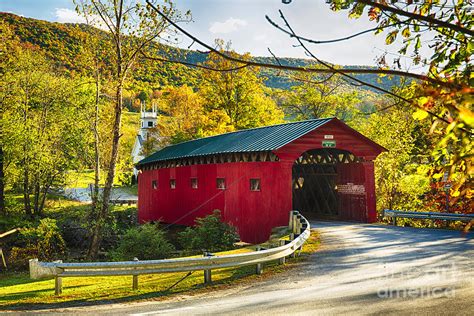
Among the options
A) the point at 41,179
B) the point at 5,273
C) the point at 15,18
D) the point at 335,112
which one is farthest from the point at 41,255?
the point at 15,18

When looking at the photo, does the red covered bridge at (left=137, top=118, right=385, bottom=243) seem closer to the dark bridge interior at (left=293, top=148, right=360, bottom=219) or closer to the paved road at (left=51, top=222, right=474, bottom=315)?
the dark bridge interior at (left=293, top=148, right=360, bottom=219)

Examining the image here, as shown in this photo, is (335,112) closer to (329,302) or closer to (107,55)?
(107,55)

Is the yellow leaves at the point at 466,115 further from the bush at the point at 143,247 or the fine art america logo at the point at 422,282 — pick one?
the bush at the point at 143,247

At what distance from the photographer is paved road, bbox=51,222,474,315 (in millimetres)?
6379

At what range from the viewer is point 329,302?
665 centimetres

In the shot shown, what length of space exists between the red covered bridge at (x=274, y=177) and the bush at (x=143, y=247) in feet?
12.7

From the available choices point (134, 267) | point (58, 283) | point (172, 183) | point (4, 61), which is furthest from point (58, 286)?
point (4, 61)

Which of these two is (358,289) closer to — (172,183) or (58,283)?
(58,283)

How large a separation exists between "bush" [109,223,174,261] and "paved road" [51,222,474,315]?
6421 millimetres

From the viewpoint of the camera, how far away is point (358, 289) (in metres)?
7.40

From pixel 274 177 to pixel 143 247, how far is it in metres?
5.73

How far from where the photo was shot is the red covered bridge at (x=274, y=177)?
1655 centimetres

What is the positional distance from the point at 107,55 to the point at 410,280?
15726 mm

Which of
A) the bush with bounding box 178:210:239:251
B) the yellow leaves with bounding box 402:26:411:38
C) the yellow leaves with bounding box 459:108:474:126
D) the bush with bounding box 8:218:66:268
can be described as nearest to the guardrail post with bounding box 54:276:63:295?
the bush with bounding box 178:210:239:251
